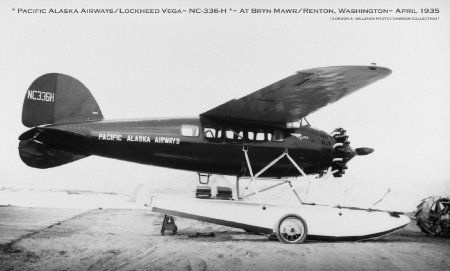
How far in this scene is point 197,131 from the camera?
798 cm

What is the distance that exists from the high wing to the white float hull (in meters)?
1.98

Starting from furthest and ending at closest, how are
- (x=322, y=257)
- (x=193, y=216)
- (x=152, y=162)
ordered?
(x=152, y=162), (x=193, y=216), (x=322, y=257)

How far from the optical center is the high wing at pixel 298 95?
6.37m

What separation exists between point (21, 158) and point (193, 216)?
3895mm

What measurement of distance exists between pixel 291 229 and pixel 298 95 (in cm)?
277

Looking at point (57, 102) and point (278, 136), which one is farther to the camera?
point (278, 136)

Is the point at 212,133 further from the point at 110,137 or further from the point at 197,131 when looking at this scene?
the point at 110,137

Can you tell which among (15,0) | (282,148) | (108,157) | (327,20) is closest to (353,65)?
(327,20)

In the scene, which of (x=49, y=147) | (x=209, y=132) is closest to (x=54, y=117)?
(x=49, y=147)

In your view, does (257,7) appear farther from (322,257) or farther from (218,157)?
(322,257)

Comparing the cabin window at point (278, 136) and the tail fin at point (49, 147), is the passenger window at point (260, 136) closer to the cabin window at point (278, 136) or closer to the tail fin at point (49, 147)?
the cabin window at point (278, 136)

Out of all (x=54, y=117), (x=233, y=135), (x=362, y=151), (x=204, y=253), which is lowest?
(x=204, y=253)

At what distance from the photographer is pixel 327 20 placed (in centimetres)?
796

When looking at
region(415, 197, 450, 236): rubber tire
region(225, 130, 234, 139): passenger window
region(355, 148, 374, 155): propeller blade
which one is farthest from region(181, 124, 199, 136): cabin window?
region(415, 197, 450, 236): rubber tire
